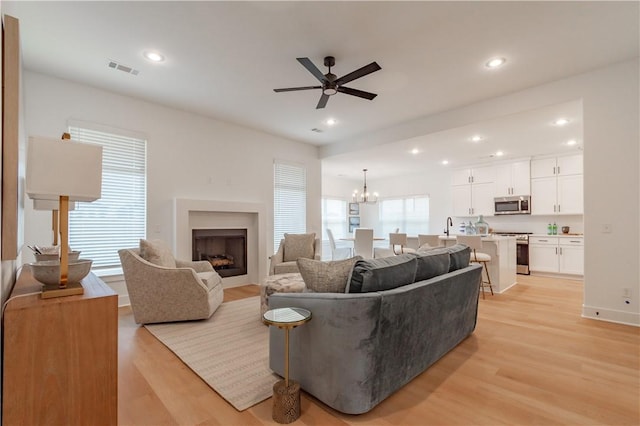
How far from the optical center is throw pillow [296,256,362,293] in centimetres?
209

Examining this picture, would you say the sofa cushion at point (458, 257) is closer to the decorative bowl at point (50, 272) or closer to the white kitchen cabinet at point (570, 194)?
the decorative bowl at point (50, 272)

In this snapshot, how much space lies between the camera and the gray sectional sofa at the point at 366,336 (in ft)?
5.93

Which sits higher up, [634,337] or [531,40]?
[531,40]

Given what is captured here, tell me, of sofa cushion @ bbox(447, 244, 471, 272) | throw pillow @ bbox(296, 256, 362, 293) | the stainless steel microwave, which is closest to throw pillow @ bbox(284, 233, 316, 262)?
sofa cushion @ bbox(447, 244, 471, 272)

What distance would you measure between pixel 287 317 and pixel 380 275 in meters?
0.66

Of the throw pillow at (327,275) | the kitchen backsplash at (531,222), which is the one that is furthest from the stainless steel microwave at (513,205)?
the throw pillow at (327,275)

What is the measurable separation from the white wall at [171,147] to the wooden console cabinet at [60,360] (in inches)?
124

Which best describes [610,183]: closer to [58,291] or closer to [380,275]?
[380,275]

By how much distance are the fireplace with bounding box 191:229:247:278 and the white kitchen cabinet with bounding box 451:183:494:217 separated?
18.6 feet

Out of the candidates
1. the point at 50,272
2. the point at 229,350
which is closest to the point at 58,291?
the point at 50,272

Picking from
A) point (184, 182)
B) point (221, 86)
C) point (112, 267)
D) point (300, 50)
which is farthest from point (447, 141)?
point (112, 267)

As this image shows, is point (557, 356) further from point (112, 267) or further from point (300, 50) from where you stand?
point (112, 267)

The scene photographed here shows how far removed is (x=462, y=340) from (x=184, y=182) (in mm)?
4381

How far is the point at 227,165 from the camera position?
18.0 ft
